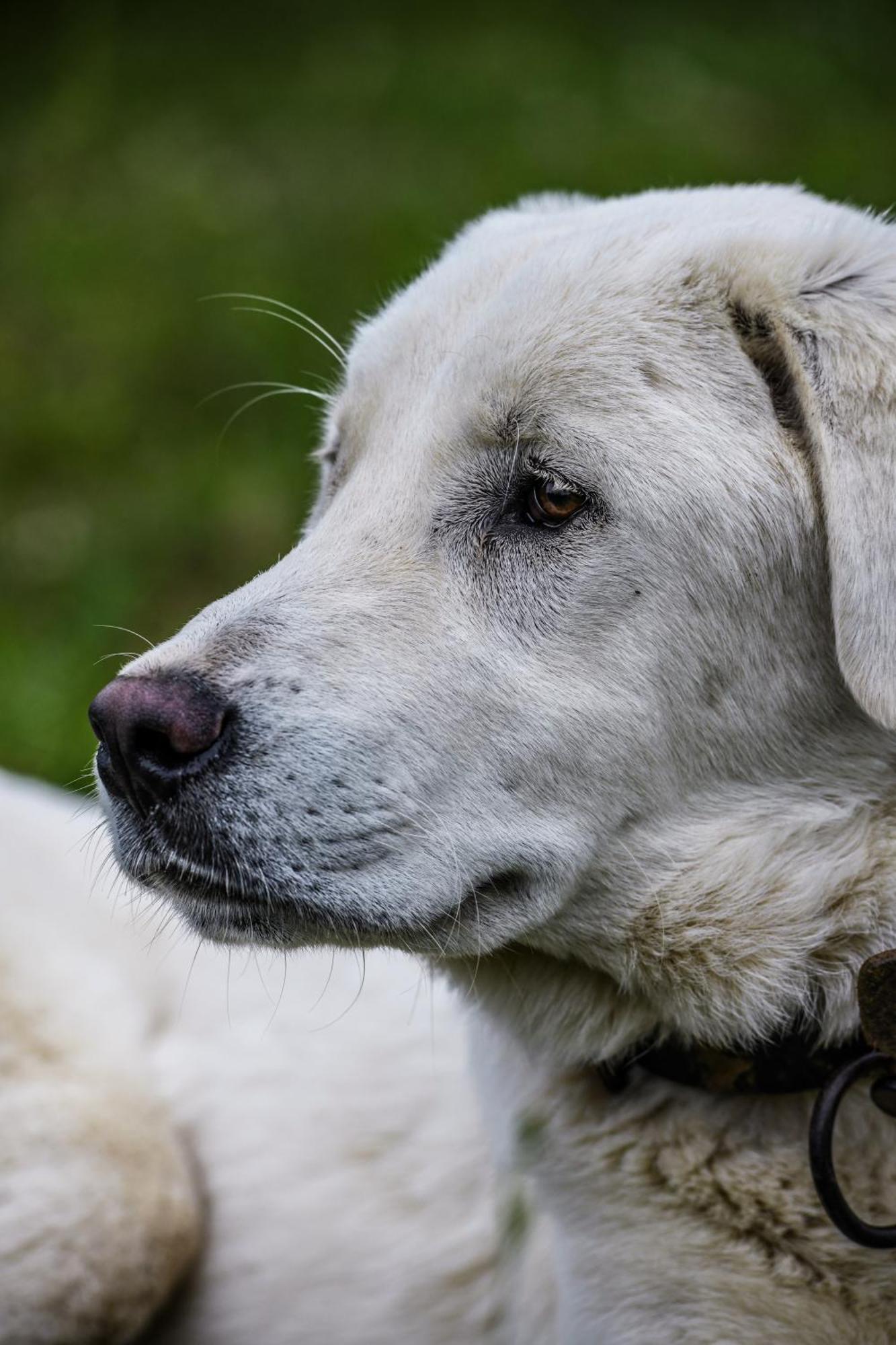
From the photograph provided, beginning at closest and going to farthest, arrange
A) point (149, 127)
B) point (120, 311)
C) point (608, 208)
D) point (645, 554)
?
point (645, 554) < point (608, 208) < point (120, 311) < point (149, 127)

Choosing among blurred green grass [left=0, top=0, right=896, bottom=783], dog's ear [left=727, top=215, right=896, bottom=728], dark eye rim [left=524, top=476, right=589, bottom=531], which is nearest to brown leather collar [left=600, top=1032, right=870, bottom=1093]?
dog's ear [left=727, top=215, right=896, bottom=728]

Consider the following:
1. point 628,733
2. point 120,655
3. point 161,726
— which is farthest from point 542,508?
point 120,655

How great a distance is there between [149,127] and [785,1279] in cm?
938

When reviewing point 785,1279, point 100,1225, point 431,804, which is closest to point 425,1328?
point 100,1225

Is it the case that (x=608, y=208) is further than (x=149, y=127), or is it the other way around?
(x=149, y=127)

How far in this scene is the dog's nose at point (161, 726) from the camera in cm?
239

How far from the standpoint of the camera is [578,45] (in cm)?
1141

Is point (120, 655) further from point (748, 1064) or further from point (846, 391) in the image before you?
point (846, 391)

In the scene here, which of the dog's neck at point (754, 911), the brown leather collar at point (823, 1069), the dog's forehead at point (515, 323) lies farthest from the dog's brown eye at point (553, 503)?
the brown leather collar at point (823, 1069)

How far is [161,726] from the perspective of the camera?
2.39 meters

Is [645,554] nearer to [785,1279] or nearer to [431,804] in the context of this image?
[431,804]

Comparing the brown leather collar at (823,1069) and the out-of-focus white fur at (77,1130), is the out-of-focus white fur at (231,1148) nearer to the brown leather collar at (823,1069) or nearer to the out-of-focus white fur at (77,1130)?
the out-of-focus white fur at (77,1130)

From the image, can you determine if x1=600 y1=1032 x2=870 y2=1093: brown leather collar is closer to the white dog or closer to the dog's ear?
the white dog

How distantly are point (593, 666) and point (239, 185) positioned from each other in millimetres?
7943
